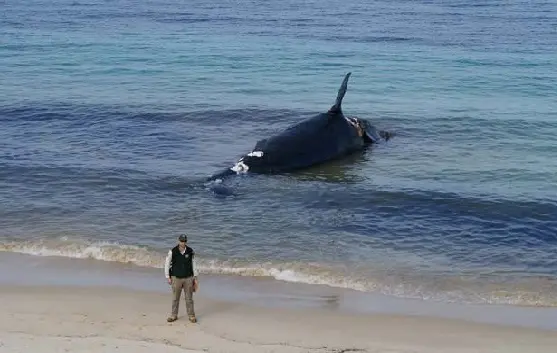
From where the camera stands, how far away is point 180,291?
14.5 m

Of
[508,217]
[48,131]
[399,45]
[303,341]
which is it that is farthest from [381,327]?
[399,45]

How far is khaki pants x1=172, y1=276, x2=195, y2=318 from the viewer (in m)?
14.4

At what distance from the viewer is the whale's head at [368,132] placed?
26.9 metres

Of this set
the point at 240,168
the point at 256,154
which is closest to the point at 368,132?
the point at 256,154

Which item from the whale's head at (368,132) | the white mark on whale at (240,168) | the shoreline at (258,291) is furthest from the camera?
the whale's head at (368,132)

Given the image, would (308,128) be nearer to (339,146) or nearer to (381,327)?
(339,146)

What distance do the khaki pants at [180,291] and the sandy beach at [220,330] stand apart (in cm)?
23

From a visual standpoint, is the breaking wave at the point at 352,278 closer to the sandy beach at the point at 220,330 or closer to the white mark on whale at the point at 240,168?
the sandy beach at the point at 220,330

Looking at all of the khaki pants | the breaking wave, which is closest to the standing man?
the khaki pants

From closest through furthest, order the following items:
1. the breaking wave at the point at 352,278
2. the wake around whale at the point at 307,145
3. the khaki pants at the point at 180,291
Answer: the khaki pants at the point at 180,291
the breaking wave at the point at 352,278
the wake around whale at the point at 307,145

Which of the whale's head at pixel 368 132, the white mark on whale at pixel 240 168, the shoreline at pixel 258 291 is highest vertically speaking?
the whale's head at pixel 368 132

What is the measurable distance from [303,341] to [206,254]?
4774 mm

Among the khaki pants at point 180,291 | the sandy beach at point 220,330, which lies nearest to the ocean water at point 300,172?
the sandy beach at point 220,330

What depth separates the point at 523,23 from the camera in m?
54.0
